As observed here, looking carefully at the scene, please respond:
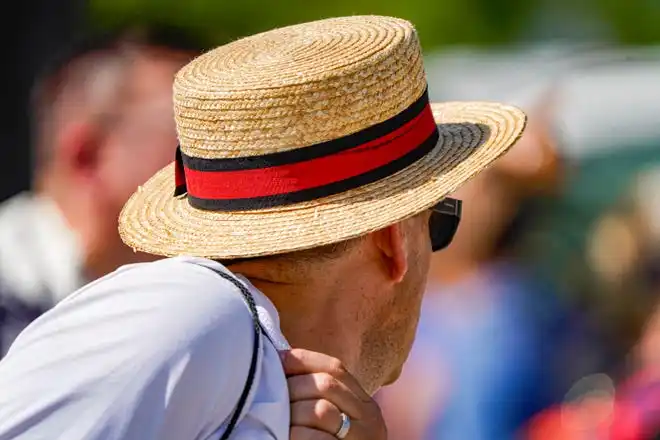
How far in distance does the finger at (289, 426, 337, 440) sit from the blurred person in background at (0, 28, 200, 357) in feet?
8.09

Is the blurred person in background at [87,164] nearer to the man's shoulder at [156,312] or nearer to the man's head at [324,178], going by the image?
the man's head at [324,178]

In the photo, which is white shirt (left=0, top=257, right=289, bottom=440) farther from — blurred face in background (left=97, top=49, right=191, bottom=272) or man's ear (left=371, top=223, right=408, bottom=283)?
blurred face in background (left=97, top=49, right=191, bottom=272)

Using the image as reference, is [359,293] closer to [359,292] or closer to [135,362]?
[359,292]

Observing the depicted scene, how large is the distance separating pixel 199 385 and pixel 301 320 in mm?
356

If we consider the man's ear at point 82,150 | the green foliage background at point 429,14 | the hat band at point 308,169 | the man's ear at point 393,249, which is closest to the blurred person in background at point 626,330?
the green foliage background at point 429,14

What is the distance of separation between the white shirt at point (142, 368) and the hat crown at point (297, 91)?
33 cm

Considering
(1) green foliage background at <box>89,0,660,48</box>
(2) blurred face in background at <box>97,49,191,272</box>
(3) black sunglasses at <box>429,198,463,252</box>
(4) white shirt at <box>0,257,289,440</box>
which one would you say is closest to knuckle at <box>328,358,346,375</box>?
(4) white shirt at <box>0,257,289,440</box>

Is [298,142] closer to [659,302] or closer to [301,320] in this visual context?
[301,320]

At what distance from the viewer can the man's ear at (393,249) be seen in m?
2.00

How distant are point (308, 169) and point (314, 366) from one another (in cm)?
33

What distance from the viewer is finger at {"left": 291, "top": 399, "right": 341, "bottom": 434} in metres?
1.70

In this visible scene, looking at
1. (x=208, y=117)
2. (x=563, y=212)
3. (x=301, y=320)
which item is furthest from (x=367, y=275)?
(x=563, y=212)

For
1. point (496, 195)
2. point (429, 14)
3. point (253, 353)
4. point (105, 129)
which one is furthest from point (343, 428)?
point (429, 14)

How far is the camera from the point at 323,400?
1717 millimetres
